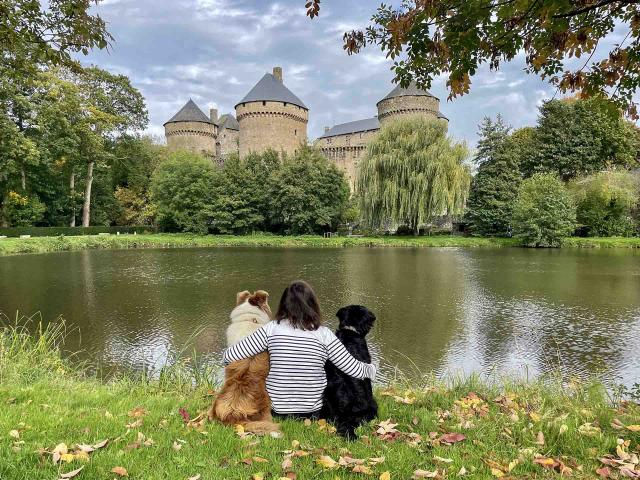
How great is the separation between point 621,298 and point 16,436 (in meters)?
11.4

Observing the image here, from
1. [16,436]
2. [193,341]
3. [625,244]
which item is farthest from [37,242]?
[625,244]

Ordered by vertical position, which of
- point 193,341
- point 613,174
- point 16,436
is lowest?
point 193,341

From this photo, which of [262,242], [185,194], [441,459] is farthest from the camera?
[185,194]

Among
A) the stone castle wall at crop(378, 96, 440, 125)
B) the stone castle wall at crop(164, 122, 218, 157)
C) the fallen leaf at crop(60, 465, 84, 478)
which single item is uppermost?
the stone castle wall at crop(378, 96, 440, 125)

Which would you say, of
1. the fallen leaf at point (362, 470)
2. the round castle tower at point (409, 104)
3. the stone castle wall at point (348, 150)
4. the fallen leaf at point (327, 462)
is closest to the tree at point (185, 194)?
the stone castle wall at point (348, 150)

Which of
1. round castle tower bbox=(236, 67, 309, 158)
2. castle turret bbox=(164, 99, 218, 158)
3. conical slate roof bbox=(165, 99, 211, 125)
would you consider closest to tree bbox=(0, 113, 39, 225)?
castle turret bbox=(164, 99, 218, 158)

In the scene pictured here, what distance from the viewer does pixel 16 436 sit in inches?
94.3

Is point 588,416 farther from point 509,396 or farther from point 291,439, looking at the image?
point 291,439

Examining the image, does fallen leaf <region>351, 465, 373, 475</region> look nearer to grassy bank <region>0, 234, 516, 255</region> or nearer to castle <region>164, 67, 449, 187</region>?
grassy bank <region>0, 234, 516, 255</region>

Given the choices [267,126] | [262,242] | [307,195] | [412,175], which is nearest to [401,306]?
[412,175]

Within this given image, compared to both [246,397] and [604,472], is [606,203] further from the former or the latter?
[246,397]

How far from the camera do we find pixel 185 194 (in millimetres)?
32688

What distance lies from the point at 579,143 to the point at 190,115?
115ft

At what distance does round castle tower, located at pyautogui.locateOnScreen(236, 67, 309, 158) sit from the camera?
40.1m
